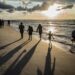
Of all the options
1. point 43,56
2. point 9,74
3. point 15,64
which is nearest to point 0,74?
point 9,74

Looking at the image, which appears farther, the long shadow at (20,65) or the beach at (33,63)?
the beach at (33,63)

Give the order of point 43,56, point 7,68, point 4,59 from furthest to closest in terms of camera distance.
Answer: point 43,56, point 4,59, point 7,68

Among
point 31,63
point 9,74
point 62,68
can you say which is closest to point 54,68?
point 62,68

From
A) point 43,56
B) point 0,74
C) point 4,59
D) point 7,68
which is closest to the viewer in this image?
point 0,74

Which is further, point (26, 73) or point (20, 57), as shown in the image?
point (20, 57)

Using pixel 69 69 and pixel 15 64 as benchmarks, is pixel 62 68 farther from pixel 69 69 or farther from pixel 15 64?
pixel 15 64

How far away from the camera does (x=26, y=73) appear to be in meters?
14.2

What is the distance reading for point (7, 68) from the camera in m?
15.1

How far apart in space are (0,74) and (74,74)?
3890 millimetres

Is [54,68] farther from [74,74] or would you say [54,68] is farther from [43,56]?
[43,56]

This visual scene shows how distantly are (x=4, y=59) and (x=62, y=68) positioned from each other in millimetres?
4035

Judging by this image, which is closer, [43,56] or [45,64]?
[45,64]

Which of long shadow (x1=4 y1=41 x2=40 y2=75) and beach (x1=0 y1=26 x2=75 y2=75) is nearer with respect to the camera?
long shadow (x1=4 y1=41 x2=40 y2=75)

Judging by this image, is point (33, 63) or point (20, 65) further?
point (33, 63)
